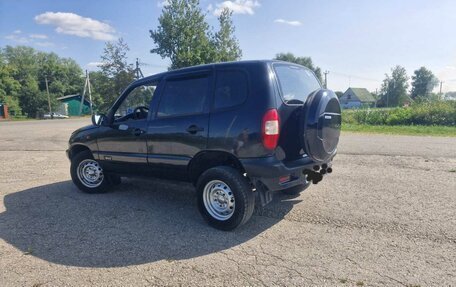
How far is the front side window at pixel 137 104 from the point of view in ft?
15.4

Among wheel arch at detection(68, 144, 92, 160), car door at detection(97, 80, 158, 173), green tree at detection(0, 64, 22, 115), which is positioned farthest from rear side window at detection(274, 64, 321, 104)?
green tree at detection(0, 64, 22, 115)

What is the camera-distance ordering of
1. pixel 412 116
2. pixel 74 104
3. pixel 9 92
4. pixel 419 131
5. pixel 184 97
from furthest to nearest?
pixel 74 104 → pixel 9 92 → pixel 412 116 → pixel 419 131 → pixel 184 97

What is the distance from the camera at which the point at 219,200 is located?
3.92m

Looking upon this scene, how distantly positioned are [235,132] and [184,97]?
3.44ft

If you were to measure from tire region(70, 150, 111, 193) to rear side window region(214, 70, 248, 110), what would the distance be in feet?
9.36

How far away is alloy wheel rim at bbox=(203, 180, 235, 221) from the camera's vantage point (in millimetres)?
3818

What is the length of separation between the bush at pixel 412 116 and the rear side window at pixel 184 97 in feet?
64.7

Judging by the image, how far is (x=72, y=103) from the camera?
2424 inches

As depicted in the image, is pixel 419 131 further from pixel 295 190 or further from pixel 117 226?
pixel 117 226

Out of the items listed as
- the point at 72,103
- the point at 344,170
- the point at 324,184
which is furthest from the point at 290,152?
the point at 72,103

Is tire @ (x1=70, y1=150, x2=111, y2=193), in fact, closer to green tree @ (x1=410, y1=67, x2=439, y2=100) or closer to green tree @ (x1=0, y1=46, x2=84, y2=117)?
green tree @ (x1=0, y1=46, x2=84, y2=117)

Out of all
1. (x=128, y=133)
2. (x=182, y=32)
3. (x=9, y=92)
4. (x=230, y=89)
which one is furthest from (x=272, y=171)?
(x=9, y=92)

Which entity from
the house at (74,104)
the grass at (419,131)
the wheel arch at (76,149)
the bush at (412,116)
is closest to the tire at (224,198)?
the wheel arch at (76,149)

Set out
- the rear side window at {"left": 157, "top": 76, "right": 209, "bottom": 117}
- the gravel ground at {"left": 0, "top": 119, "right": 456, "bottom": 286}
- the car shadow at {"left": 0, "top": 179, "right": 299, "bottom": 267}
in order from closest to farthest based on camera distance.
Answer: the gravel ground at {"left": 0, "top": 119, "right": 456, "bottom": 286}, the car shadow at {"left": 0, "top": 179, "right": 299, "bottom": 267}, the rear side window at {"left": 157, "top": 76, "right": 209, "bottom": 117}
